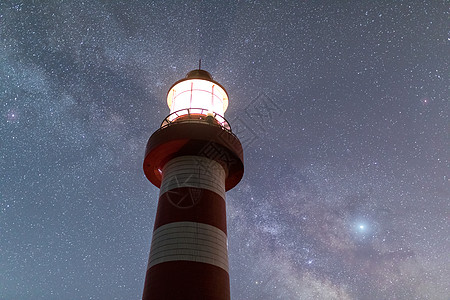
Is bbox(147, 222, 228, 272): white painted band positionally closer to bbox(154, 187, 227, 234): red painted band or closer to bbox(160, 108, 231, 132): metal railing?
bbox(154, 187, 227, 234): red painted band

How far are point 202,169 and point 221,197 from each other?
1554 millimetres

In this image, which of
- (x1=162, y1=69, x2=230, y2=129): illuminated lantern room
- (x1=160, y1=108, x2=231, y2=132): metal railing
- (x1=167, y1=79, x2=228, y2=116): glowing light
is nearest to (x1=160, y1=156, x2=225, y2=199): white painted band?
(x1=160, y1=108, x2=231, y2=132): metal railing

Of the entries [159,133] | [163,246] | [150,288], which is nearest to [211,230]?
[163,246]

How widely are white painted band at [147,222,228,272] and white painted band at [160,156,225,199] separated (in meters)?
1.90

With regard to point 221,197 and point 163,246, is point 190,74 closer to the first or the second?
point 221,197

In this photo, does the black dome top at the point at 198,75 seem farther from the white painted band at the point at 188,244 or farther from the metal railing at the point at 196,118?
the white painted band at the point at 188,244

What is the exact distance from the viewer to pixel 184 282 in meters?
14.1

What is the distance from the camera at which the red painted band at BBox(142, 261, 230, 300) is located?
1398 centimetres

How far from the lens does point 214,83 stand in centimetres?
2048

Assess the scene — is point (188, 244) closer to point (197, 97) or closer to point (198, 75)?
point (197, 97)

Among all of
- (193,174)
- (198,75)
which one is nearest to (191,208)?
(193,174)

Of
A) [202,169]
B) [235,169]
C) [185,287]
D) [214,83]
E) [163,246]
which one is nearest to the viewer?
[185,287]

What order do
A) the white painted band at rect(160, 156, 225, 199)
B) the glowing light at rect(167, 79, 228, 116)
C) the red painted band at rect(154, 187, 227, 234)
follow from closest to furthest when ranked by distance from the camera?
the red painted band at rect(154, 187, 227, 234)
the white painted band at rect(160, 156, 225, 199)
the glowing light at rect(167, 79, 228, 116)

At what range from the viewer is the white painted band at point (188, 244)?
1477 cm
